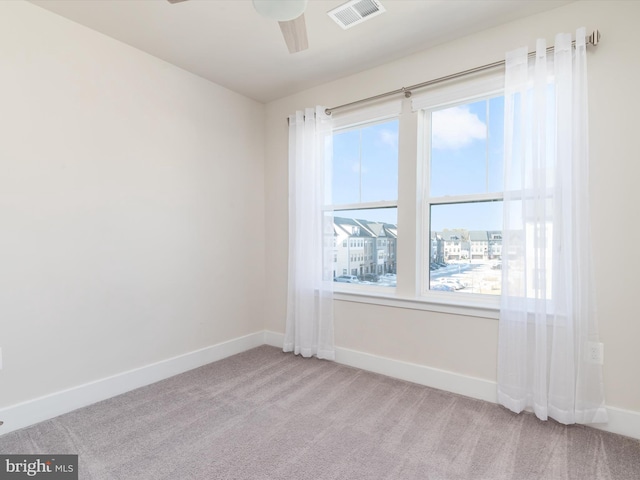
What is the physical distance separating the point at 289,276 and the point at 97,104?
217 centimetres

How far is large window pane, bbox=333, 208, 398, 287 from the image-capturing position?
3.09 meters

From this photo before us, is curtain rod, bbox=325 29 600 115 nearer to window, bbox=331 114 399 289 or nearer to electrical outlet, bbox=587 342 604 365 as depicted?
window, bbox=331 114 399 289

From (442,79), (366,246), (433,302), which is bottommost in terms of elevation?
(433,302)

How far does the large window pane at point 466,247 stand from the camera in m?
2.61

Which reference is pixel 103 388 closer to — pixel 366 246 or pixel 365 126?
pixel 366 246

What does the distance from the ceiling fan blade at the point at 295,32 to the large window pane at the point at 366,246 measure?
1.59 meters

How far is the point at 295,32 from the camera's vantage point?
72.7 inches

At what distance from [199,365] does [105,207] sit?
1630 millimetres

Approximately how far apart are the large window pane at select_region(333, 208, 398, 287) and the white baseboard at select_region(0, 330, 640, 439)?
0.71 metres

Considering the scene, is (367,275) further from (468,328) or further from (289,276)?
(468,328)

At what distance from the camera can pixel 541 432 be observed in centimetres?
207
